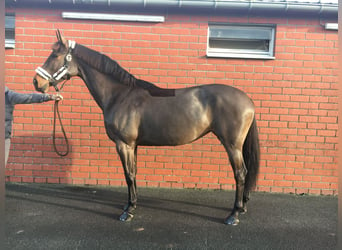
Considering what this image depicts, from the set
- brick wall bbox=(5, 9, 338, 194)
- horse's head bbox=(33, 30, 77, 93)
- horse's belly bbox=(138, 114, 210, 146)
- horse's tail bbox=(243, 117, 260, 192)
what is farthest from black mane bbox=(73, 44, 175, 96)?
horse's tail bbox=(243, 117, 260, 192)

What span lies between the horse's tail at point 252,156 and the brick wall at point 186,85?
0.84 metres

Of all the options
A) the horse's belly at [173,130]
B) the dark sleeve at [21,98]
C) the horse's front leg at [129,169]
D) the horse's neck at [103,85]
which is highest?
the horse's neck at [103,85]

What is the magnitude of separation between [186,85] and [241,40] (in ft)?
3.99

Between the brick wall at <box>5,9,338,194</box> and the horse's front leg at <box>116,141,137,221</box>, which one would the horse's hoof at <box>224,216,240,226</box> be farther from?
the horse's front leg at <box>116,141,137,221</box>

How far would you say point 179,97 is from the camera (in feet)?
8.70

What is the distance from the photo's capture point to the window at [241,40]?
3.60 metres

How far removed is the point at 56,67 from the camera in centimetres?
262

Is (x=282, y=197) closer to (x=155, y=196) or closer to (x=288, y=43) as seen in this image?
(x=155, y=196)

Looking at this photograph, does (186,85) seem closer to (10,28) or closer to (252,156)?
(252,156)

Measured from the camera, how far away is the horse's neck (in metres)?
2.71

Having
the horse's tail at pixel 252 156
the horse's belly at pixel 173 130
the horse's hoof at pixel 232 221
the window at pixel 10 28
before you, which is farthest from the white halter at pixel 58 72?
the horse's hoof at pixel 232 221

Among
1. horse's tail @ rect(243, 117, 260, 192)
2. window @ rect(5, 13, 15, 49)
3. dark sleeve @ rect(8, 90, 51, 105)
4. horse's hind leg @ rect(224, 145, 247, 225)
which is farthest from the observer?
window @ rect(5, 13, 15, 49)

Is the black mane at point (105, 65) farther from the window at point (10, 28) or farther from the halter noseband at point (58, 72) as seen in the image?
the window at point (10, 28)

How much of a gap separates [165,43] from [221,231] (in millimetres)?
2883
